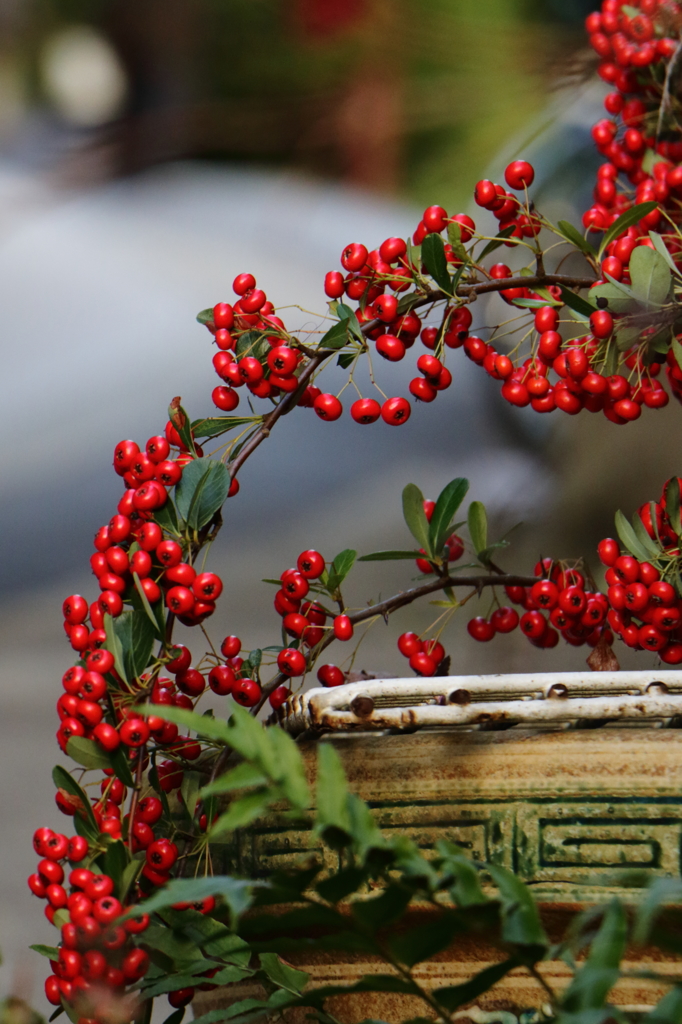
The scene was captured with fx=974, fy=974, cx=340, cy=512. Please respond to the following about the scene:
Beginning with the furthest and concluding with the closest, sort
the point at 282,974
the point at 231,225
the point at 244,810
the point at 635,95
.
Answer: the point at 231,225 < the point at 635,95 < the point at 282,974 < the point at 244,810

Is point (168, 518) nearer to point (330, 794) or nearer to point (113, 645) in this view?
point (113, 645)

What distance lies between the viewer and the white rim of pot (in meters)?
0.31

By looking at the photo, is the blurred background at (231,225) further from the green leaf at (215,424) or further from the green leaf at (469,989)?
the green leaf at (469,989)

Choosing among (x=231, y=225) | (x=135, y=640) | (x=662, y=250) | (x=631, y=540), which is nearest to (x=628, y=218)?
(x=662, y=250)

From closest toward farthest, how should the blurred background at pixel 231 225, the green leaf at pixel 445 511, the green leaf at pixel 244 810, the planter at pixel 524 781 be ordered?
the green leaf at pixel 244 810, the planter at pixel 524 781, the green leaf at pixel 445 511, the blurred background at pixel 231 225

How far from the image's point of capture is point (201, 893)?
8.5 inches

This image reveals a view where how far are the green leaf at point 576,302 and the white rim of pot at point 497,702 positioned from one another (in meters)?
0.13

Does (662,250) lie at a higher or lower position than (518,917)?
higher

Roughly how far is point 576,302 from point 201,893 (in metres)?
0.24

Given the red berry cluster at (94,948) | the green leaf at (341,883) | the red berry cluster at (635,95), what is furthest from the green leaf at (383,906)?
the red berry cluster at (635,95)

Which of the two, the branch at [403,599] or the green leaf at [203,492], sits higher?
the green leaf at [203,492]

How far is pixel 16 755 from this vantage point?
0.90 metres

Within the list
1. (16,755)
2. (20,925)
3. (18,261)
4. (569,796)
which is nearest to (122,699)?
(569,796)

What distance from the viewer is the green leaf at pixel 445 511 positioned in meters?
0.41
